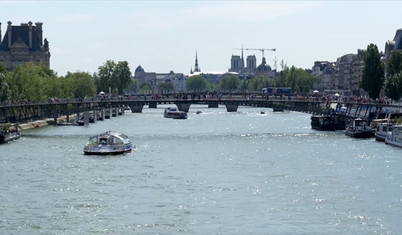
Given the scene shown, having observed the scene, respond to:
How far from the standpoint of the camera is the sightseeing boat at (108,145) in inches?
3268

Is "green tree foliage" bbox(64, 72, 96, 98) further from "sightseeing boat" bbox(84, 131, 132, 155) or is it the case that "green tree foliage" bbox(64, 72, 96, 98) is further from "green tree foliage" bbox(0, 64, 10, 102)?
"sightseeing boat" bbox(84, 131, 132, 155)

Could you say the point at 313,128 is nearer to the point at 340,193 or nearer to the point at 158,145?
the point at 158,145

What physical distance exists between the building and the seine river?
9996 centimetres

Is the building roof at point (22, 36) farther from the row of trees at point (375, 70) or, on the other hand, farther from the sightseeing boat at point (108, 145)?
the sightseeing boat at point (108, 145)

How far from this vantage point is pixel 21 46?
627 feet

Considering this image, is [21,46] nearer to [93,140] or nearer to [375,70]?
[375,70]

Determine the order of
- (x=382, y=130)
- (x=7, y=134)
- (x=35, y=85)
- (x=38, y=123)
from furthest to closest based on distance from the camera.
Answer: (x=35, y=85) < (x=38, y=123) < (x=382, y=130) < (x=7, y=134)

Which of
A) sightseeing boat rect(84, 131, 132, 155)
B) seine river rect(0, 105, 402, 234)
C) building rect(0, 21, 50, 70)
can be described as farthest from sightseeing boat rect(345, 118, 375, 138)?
building rect(0, 21, 50, 70)

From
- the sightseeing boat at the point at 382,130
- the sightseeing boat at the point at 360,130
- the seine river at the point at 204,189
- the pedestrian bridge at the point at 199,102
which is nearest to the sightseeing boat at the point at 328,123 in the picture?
the pedestrian bridge at the point at 199,102

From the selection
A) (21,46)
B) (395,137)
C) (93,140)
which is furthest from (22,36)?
(395,137)

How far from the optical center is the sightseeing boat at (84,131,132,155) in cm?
8300

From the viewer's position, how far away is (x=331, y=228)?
159ft

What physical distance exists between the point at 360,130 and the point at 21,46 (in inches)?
3922

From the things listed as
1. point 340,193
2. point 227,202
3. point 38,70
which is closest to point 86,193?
point 227,202
